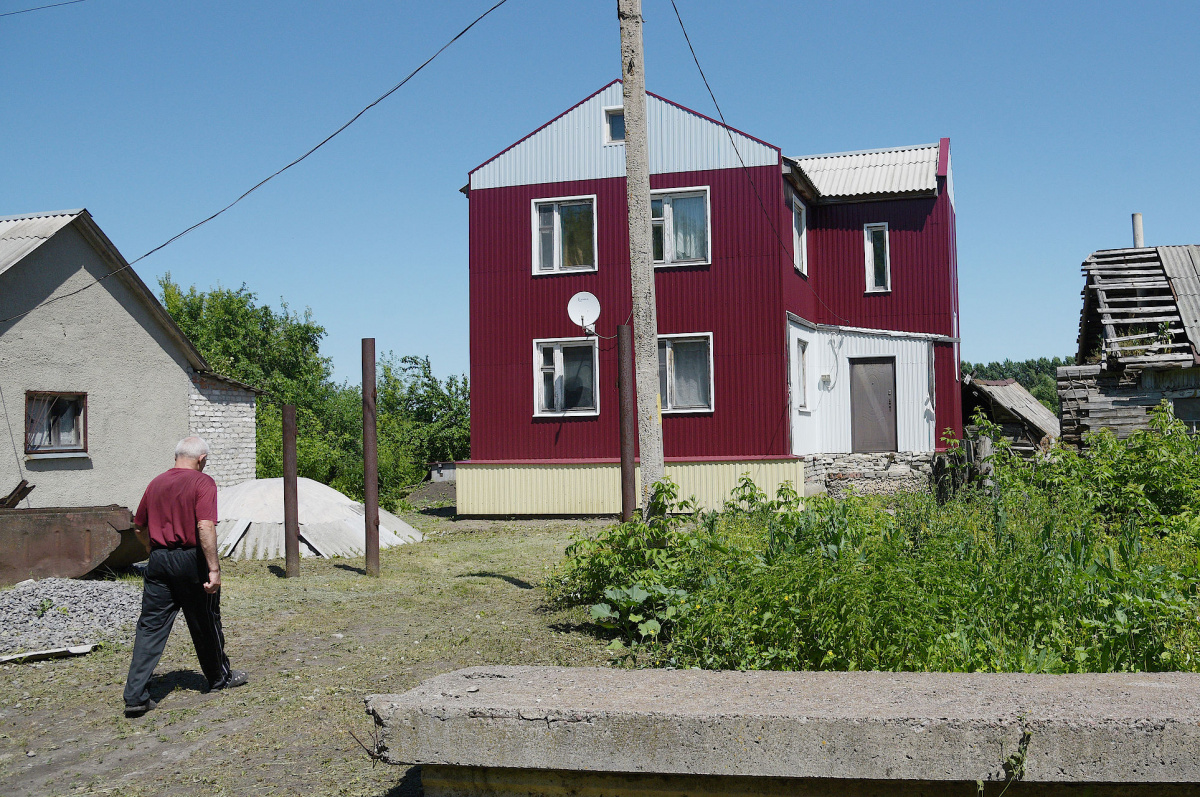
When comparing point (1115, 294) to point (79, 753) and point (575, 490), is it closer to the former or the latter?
point (575, 490)

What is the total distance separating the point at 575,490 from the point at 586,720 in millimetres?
15146

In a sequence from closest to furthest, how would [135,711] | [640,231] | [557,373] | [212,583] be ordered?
[135,711] → [212,583] → [640,231] → [557,373]

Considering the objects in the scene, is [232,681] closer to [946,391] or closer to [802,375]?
[802,375]

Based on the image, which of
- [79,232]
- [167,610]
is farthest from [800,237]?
[167,610]

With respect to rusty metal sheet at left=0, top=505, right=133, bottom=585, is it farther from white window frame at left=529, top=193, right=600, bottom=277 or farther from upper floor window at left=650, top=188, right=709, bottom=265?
upper floor window at left=650, top=188, right=709, bottom=265

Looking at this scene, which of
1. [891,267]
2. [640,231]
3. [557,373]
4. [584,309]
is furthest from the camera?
[891,267]

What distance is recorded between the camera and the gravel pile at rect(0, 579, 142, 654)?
7973 mm

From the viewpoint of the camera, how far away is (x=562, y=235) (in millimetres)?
19000

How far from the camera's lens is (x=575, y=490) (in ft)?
60.6

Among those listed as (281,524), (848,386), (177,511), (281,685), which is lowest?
(281,685)

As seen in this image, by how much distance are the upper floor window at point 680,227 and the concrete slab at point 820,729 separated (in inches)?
594

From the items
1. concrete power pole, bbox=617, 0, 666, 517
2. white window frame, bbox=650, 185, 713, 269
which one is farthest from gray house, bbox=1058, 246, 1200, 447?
concrete power pole, bbox=617, 0, 666, 517

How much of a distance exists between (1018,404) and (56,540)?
20.9 metres

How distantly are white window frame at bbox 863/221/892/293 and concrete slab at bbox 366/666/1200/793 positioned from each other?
59.5 feet
